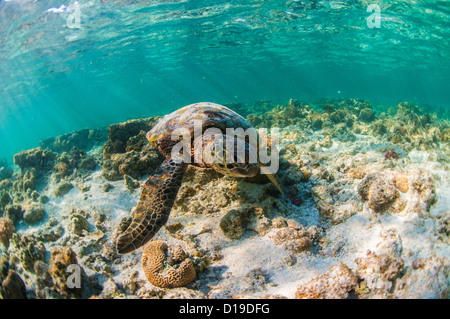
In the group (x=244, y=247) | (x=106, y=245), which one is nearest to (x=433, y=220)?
(x=244, y=247)

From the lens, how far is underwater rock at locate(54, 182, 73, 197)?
221 inches

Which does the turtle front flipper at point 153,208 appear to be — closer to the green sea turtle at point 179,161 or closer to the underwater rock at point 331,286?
the green sea turtle at point 179,161

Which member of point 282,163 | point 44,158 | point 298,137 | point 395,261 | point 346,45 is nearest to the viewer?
point 395,261

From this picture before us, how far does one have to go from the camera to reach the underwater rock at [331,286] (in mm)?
2031

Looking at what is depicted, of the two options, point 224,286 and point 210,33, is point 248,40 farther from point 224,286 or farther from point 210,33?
point 224,286

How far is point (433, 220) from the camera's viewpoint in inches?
97.5

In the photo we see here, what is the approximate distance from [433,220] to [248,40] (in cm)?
2629

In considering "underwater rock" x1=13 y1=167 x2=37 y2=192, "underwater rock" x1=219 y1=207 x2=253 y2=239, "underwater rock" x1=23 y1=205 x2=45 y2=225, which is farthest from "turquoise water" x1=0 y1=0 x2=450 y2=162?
"underwater rock" x1=219 y1=207 x2=253 y2=239

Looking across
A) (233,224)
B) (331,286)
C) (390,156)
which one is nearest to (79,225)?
(233,224)

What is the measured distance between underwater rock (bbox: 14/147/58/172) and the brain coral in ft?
25.2

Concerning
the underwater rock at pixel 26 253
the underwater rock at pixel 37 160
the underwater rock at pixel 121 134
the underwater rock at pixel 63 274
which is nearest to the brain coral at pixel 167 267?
the underwater rock at pixel 63 274

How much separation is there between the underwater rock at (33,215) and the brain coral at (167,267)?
386 centimetres

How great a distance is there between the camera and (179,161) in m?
3.79

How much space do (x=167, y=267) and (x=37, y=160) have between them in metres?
8.55
